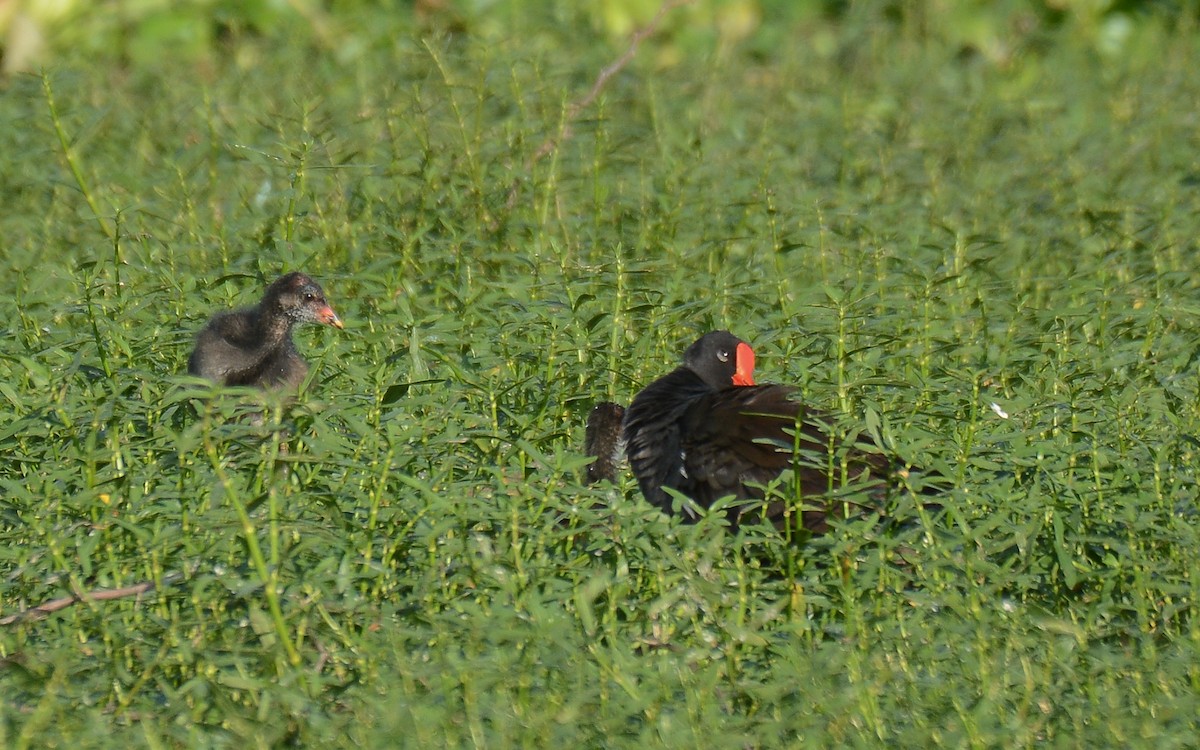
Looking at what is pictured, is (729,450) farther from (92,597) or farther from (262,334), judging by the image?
(92,597)

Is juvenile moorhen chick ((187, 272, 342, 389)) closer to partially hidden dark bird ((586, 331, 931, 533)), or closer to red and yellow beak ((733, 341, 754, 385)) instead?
partially hidden dark bird ((586, 331, 931, 533))

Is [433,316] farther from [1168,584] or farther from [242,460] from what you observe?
[1168,584]

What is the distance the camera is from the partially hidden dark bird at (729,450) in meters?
4.95

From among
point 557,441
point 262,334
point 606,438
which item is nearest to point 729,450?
point 606,438

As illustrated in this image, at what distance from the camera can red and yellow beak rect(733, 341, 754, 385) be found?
616 centimetres

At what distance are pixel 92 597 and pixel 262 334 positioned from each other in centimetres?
184

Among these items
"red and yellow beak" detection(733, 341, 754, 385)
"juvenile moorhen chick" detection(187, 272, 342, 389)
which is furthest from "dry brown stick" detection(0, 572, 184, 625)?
"red and yellow beak" detection(733, 341, 754, 385)

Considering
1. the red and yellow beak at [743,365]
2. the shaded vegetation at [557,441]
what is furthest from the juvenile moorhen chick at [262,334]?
the red and yellow beak at [743,365]

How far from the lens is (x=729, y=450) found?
539 cm

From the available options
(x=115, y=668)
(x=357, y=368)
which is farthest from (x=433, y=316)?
(x=115, y=668)

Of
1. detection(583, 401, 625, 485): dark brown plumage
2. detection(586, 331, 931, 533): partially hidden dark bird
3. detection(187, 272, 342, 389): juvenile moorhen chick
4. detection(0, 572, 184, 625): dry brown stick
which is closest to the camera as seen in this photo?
detection(0, 572, 184, 625): dry brown stick

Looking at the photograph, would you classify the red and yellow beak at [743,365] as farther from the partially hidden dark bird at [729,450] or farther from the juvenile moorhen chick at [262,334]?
the juvenile moorhen chick at [262,334]

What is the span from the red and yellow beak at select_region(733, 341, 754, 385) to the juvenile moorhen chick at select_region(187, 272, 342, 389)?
1351 millimetres

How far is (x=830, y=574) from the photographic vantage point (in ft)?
15.4
